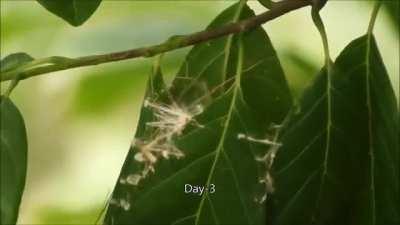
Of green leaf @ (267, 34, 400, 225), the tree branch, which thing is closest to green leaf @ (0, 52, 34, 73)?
the tree branch

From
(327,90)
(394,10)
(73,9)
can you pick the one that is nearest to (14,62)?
(73,9)

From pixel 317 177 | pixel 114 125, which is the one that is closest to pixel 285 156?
pixel 317 177

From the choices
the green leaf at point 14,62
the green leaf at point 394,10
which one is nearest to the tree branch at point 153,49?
the green leaf at point 14,62

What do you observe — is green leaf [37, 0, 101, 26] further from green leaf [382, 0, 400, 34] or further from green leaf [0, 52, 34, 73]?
green leaf [382, 0, 400, 34]

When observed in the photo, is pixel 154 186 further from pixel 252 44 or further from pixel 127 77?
pixel 127 77

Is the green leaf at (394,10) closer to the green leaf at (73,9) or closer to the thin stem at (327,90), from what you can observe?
the thin stem at (327,90)

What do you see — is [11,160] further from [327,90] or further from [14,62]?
[327,90]

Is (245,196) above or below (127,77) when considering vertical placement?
below
